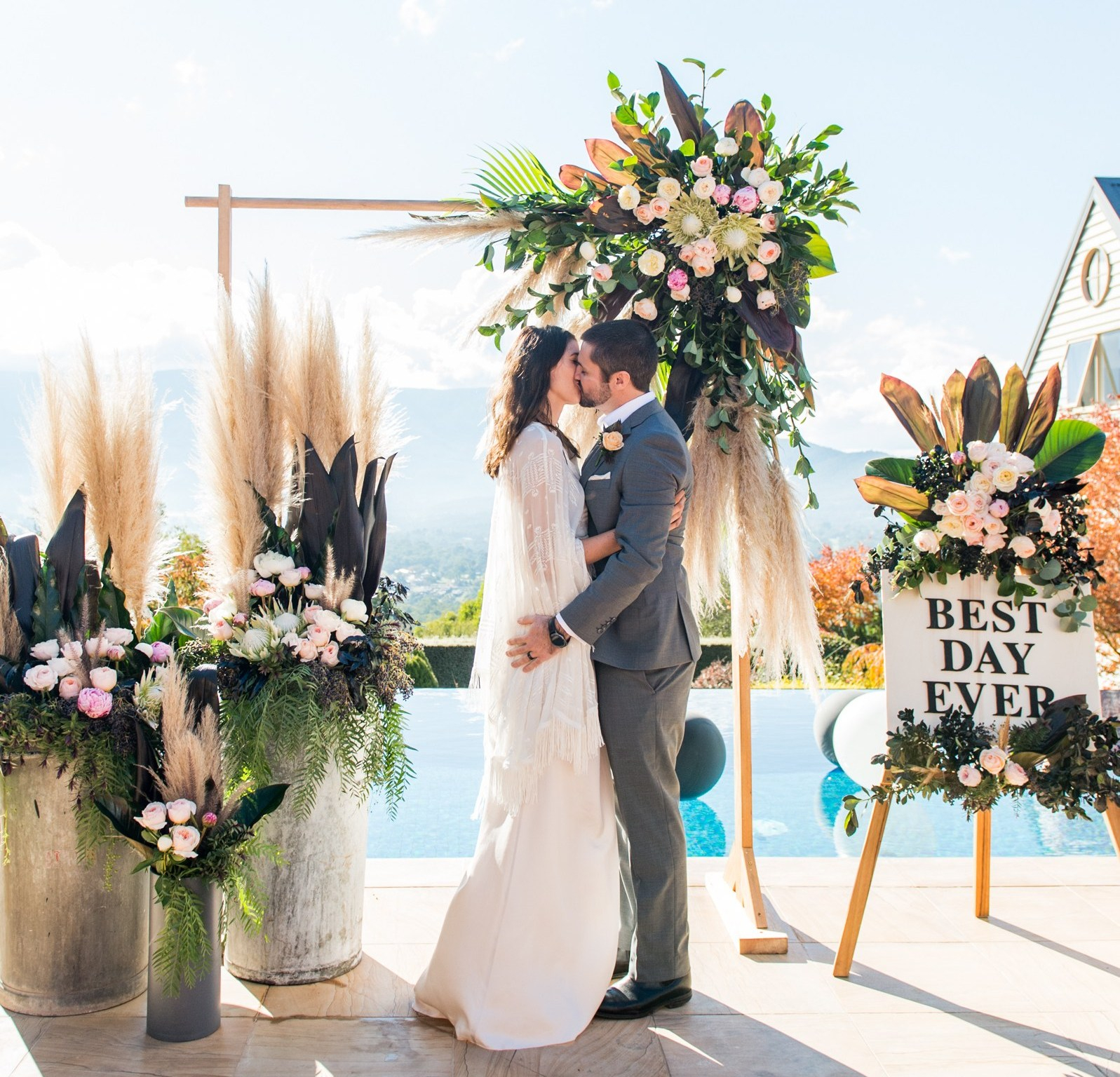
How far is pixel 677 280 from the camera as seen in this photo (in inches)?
112

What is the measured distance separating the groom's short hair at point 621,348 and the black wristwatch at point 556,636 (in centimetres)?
63

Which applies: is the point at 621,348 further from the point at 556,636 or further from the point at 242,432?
the point at 242,432

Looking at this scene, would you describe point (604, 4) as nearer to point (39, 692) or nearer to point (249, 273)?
point (249, 273)

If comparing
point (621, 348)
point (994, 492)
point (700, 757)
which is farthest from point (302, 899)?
point (700, 757)

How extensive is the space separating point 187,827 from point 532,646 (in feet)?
2.85

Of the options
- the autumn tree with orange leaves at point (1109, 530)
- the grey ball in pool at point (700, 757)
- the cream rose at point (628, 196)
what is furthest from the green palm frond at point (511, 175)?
the autumn tree with orange leaves at point (1109, 530)

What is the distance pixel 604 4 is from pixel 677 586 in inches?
174

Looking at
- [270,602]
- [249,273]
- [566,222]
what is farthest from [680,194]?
[270,602]

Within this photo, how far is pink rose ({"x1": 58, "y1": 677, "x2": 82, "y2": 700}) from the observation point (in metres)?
2.34

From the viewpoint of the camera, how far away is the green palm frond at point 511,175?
3113mm

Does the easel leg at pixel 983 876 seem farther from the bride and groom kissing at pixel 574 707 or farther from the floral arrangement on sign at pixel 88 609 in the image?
the floral arrangement on sign at pixel 88 609

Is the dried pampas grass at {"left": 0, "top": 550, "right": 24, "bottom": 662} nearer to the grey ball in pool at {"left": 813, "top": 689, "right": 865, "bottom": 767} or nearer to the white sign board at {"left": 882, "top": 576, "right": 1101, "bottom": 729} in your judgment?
the white sign board at {"left": 882, "top": 576, "right": 1101, "bottom": 729}

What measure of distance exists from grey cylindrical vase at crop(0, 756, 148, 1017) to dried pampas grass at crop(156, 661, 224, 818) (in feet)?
0.96

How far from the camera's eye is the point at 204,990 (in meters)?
2.36
